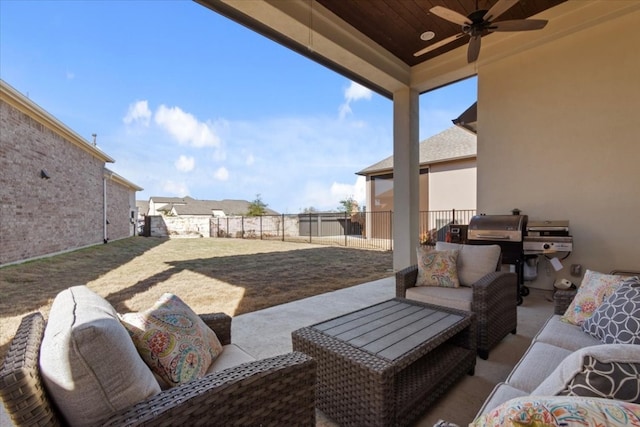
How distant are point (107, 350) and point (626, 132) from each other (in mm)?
5588

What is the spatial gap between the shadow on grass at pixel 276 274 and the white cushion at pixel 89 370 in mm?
2679

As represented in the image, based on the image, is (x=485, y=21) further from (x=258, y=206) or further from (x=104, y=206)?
(x=258, y=206)

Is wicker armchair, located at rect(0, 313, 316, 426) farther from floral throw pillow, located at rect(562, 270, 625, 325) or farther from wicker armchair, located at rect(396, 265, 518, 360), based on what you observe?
floral throw pillow, located at rect(562, 270, 625, 325)

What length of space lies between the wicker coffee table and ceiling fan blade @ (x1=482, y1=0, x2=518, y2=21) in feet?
10.1

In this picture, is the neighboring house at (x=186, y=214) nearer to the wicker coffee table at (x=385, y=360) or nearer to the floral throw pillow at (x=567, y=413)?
the wicker coffee table at (x=385, y=360)

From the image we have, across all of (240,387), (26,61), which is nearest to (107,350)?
(240,387)

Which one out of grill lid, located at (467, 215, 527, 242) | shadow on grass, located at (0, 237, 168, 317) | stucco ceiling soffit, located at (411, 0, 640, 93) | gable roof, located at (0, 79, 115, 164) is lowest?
shadow on grass, located at (0, 237, 168, 317)

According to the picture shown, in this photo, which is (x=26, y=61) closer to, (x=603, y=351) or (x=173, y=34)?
(x=173, y=34)

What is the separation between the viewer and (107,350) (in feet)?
2.81

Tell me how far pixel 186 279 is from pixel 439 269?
14.1ft

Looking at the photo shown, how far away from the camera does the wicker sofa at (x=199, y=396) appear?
2.39 ft

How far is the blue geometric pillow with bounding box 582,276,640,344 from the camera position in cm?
147

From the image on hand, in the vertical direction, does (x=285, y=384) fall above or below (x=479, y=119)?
below

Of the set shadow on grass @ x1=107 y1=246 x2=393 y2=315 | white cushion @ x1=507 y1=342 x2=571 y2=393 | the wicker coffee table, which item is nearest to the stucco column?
shadow on grass @ x1=107 y1=246 x2=393 y2=315
